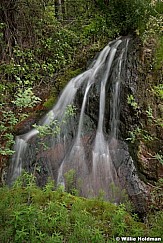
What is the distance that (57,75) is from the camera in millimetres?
8867

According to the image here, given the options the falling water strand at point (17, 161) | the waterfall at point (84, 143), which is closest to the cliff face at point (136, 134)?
the waterfall at point (84, 143)

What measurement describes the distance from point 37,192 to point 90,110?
315cm

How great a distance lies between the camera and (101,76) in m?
7.25

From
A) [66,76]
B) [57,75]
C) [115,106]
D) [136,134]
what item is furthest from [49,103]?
[136,134]

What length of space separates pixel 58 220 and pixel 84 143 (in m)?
3.05

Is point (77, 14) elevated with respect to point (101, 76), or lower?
elevated

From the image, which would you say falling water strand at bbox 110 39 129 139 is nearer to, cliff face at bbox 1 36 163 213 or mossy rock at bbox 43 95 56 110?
cliff face at bbox 1 36 163 213

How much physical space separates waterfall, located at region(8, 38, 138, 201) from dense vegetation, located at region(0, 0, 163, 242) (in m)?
0.43

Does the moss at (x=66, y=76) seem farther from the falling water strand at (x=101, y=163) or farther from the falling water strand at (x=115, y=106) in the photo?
the falling water strand at (x=115, y=106)

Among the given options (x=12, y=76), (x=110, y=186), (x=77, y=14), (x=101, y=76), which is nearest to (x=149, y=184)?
(x=110, y=186)

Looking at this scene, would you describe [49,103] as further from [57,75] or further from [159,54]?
[159,54]

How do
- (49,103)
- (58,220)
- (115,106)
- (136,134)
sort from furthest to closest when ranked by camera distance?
(49,103), (115,106), (136,134), (58,220)

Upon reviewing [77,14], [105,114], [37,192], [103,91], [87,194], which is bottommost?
[87,194]

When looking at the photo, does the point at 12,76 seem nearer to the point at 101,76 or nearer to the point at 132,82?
the point at 101,76
